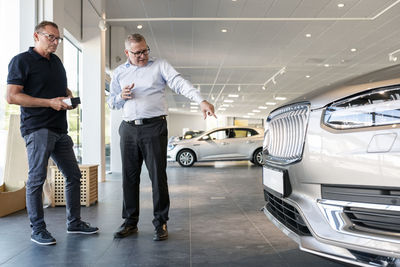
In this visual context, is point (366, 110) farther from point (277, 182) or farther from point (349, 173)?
point (277, 182)

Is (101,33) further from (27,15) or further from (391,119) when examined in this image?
(391,119)

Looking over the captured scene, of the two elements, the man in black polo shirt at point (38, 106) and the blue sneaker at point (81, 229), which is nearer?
the man in black polo shirt at point (38, 106)

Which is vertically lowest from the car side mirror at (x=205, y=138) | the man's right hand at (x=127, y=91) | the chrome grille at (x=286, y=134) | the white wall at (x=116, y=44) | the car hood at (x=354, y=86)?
the chrome grille at (x=286, y=134)

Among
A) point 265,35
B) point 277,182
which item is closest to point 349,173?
point 277,182

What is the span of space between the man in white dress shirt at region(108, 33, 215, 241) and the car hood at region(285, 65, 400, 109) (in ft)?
4.00

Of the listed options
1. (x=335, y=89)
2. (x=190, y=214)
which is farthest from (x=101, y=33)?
(x=335, y=89)

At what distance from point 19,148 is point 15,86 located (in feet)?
6.03

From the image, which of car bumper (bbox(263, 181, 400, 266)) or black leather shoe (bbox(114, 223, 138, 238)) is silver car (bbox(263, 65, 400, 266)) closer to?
car bumper (bbox(263, 181, 400, 266))

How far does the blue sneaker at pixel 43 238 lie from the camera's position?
2648 millimetres

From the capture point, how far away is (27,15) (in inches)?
177

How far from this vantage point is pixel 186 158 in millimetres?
10766

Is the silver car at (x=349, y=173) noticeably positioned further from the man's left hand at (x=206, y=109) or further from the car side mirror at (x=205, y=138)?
the car side mirror at (x=205, y=138)

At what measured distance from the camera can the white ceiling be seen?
7832 millimetres

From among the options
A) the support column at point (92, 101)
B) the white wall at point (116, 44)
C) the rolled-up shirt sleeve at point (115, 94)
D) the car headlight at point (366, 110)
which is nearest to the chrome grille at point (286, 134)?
the car headlight at point (366, 110)
